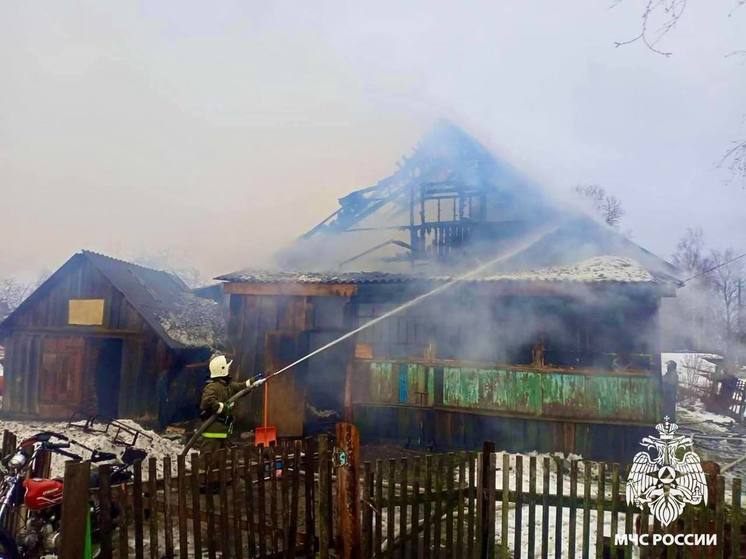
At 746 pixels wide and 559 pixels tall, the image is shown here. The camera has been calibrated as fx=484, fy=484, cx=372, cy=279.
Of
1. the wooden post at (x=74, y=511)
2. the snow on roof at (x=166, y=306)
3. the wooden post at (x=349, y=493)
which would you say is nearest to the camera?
the wooden post at (x=74, y=511)

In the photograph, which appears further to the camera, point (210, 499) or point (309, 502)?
point (309, 502)

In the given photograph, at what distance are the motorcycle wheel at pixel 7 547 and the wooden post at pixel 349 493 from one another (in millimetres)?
3074

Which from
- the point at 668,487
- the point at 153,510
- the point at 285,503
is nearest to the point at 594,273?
the point at 668,487

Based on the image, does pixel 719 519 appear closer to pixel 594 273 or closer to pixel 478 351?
pixel 594 273

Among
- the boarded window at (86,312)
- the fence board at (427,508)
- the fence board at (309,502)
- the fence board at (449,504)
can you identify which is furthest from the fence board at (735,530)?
the boarded window at (86,312)

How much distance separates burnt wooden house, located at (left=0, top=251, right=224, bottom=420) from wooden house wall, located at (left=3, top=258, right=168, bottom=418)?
0.03m

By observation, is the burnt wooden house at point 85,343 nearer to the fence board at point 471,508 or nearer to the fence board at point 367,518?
the fence board at point 367,518

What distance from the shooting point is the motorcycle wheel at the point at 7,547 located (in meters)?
4.31

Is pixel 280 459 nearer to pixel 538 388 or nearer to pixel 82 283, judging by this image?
pixel 538 388

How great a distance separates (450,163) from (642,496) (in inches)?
383

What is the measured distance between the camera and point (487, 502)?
15.0ft

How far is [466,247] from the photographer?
11797mm

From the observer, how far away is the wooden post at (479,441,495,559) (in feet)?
14.8

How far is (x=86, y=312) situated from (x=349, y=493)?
1318 centimetres
